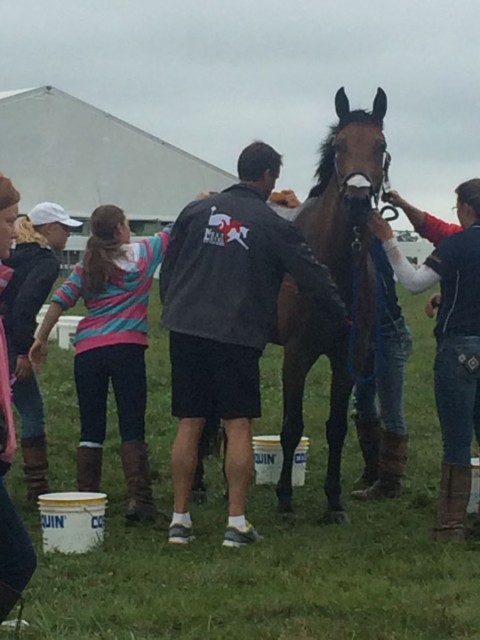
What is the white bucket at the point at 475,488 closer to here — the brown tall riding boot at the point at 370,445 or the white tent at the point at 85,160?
the brown tall riding boot at the point at 370,445

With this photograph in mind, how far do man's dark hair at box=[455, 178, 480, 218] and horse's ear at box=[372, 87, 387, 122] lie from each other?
899 mm

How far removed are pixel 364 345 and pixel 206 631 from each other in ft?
9.76

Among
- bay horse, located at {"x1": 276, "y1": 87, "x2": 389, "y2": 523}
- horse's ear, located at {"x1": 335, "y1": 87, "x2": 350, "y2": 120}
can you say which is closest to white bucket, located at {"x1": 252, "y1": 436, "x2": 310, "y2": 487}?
bay horse, located at {"x1": 276, "y1": 87, "x2": 389, "y2": 523}

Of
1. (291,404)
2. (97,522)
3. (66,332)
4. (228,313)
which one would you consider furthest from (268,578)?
(66,332)

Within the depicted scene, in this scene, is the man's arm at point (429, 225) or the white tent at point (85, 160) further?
the white tent at point (85, 160)

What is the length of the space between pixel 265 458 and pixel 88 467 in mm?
1662

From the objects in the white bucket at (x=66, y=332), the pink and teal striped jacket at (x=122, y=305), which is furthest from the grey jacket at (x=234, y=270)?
the white bucket at (x=66, y=332)

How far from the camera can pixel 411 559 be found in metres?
5.93

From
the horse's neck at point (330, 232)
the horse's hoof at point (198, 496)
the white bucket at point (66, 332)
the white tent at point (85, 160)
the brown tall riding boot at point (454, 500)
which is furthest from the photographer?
the white tent at point (85, 160)

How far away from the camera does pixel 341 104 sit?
23.7ft

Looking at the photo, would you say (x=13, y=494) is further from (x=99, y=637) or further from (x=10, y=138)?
(x=10, y=138)

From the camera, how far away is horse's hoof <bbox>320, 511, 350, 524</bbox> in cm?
707

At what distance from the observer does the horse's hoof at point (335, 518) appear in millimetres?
7070

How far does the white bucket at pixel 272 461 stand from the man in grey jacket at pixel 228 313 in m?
1.86
